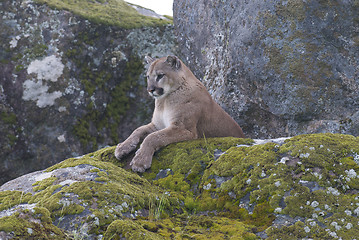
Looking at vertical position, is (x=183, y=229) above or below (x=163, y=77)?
below

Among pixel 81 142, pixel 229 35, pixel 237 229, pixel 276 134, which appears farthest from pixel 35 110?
pixel 237 229

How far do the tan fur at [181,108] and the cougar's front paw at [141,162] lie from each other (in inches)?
37.6

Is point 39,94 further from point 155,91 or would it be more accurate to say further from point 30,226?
point 30,226

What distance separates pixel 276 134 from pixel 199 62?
4.25 meters

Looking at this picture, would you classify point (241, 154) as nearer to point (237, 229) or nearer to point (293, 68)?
point (237, 229)

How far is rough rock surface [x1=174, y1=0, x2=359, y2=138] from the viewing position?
31.8ft

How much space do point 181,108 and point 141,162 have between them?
220 centimetres

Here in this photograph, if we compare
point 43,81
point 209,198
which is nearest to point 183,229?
point 209,198

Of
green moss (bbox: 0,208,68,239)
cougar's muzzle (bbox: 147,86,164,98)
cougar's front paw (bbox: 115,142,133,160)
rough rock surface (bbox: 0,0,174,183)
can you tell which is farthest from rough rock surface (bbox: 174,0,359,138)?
green moss (bbox: 0,208,68,239)

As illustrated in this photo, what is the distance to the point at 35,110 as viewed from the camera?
40.5 ft

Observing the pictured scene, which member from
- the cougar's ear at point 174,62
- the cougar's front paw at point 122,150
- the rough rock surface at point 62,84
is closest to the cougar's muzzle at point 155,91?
the cougar's ear at point 174,62

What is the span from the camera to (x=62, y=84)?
41.6ft

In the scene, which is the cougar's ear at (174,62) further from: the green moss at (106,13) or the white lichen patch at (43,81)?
the green moss at (106,13)

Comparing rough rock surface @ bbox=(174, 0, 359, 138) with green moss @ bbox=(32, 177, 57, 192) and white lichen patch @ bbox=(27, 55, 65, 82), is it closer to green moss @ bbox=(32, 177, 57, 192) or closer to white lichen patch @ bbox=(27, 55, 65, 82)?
white lichen patch @ bbox=(27, 55, 65, 82)
